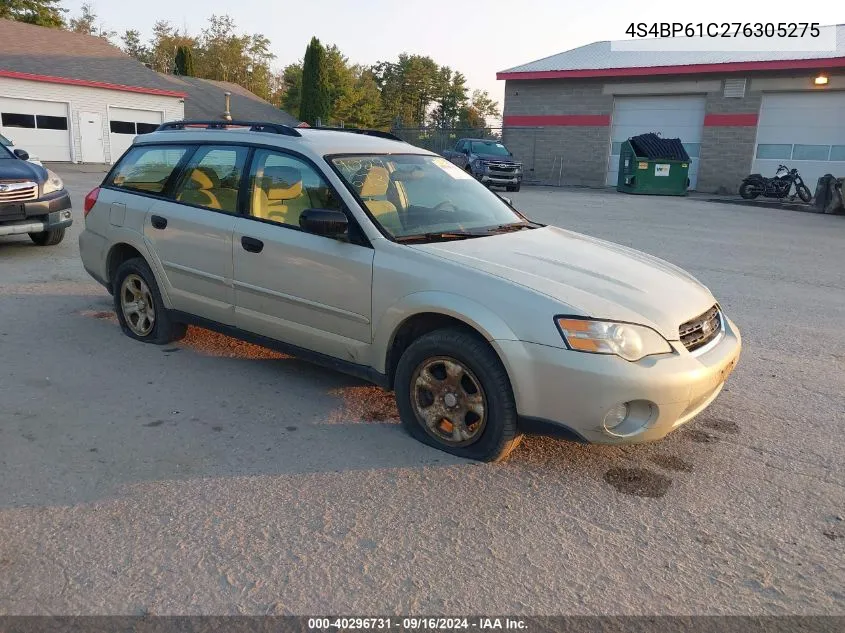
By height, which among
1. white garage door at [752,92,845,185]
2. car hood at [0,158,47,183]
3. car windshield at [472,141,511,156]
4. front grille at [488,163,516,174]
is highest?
white garage door at [752,92,845,185]

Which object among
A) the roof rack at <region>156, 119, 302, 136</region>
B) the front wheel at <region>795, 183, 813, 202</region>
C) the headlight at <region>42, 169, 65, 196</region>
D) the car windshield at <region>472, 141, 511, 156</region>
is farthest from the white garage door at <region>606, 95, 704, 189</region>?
the roof rack at <region>156, 119, 302, 136</region>

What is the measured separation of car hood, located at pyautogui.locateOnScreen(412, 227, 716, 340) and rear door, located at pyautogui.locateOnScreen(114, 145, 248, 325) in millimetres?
1521

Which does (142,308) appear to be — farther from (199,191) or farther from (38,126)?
(38,126)

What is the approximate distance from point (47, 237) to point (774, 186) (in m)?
22.1

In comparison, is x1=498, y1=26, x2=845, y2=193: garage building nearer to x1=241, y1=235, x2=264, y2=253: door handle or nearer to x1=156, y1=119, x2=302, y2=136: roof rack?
x1=156, y1=119, x2=302, y2=136: roof rack

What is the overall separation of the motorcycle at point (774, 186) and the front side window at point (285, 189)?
22326 millimetres

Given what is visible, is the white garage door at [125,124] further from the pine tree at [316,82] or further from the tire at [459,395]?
the tire at [459,395]

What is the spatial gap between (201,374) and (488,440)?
2268 millimetres

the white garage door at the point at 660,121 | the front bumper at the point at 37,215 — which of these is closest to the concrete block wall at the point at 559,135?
the white garage door at the point at 660,121

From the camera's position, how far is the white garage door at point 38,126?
28.3 meters

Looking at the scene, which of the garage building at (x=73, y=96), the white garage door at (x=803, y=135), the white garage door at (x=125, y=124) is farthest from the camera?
the white garage door at (x=125, y=124)

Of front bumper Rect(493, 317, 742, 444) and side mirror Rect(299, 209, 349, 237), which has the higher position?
side mirror Rect(299, 209, 349, 237)

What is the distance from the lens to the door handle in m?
4.27

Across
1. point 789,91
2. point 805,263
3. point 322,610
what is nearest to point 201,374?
point 322,610
